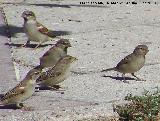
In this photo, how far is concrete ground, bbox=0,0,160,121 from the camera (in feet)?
24.8

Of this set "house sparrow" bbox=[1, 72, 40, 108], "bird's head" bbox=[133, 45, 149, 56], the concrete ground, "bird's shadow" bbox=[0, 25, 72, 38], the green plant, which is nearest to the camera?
the green plant

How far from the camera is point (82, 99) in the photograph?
26.8 ft

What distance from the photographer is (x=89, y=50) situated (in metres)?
11.7

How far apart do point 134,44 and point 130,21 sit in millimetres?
2444

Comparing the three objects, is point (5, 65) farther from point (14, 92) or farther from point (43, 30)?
point (14, 92)

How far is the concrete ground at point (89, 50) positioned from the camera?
298 inches

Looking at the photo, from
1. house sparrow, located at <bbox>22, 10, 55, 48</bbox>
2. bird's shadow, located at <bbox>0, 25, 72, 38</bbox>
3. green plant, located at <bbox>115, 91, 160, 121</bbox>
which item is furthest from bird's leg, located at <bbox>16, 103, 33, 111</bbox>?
bird's shadow, located at <bbox>0, 25, 72, 38</bbox>

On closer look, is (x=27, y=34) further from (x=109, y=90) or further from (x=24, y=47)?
(x=109, y=90)

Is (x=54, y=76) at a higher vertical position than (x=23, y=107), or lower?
higher

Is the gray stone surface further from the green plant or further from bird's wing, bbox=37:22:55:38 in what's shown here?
the green plant

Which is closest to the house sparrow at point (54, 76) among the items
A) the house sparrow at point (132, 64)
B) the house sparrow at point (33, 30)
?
the house sparrow at point (132, 64)

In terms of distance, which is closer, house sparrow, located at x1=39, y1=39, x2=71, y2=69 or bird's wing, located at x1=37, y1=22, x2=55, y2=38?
house sparrow, located at x1=39, y1=39, x2=71, y2=69

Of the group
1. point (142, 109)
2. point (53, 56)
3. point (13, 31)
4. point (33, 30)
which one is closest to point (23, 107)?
point (142, 109)

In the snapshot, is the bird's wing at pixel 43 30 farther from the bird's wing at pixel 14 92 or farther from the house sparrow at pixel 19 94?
the bird's wing at pixel 14 92
